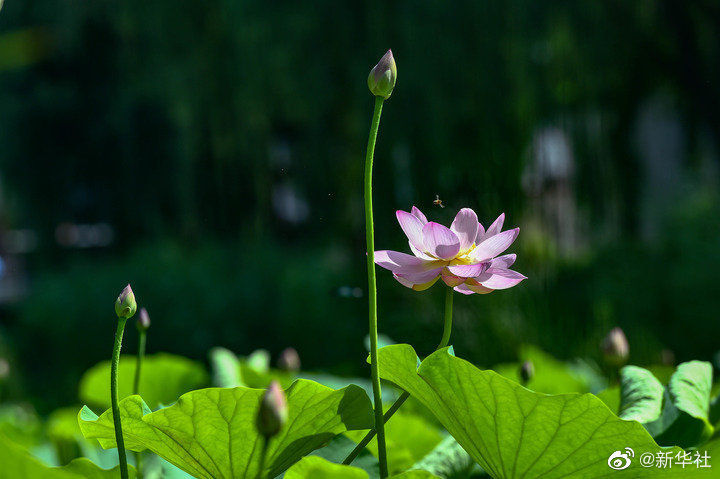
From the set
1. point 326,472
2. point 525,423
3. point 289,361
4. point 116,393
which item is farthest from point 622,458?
point 289,361

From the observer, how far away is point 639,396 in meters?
0.50

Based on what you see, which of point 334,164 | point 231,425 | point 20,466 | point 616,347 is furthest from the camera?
point 334,164

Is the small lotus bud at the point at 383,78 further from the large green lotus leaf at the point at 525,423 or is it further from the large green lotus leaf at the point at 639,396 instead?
the large green lotus leaf at the point at 639,396

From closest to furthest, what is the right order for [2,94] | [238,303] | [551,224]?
[551,224]
[238,303]
[2,94]

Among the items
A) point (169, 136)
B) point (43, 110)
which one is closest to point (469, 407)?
point (169, 136)

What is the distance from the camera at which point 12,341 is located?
5.02 m

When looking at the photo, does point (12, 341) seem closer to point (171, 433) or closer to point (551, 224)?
point (551, 224)

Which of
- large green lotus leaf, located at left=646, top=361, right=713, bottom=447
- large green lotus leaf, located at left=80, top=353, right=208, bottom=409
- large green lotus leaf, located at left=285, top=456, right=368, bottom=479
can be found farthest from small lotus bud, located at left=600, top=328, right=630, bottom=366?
large green lotus leaf, located at left=80, top=353, right=208, bottom=409

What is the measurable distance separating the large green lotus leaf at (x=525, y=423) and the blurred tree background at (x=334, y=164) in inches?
58.5

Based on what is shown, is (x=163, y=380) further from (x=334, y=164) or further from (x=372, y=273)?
(x=334, y=164)

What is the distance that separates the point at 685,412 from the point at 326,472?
266 mm

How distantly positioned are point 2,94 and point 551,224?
16.7ft

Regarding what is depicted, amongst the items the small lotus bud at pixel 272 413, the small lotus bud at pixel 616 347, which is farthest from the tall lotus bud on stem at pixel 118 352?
the small lotus bud at pixel 616 347

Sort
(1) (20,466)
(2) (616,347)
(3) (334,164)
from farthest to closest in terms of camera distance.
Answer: (3) (334,164) < (2) (616,347) < (1) (20,466)
